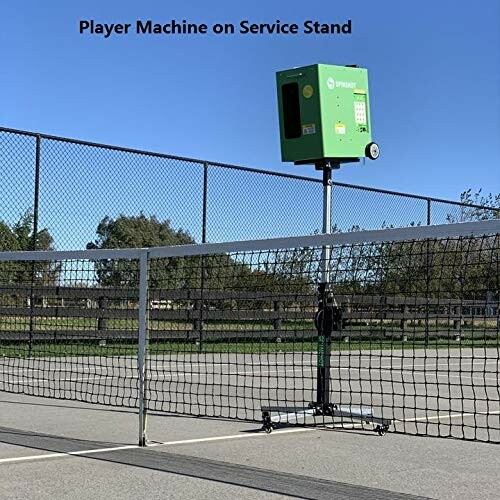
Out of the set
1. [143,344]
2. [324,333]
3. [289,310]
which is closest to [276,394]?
[324,333]

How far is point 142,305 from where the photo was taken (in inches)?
275

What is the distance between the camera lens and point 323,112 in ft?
27.2

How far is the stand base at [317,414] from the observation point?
745 centimetres

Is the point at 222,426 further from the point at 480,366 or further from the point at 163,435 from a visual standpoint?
the point at 480,366

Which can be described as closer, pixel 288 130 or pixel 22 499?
pixel 22 499

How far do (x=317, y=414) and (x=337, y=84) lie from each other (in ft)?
11.0

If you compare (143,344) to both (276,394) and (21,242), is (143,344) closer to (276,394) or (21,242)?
(276,394)

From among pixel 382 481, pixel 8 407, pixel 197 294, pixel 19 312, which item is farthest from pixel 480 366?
pixel 382 481

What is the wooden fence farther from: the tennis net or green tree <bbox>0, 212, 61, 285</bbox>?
green tree <bbox>0, 212, 61, 285</bbox>

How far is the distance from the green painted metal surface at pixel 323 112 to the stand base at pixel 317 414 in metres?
2.52

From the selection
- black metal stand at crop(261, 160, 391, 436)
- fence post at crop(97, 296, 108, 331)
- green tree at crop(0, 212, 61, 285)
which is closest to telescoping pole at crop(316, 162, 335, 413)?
black metal stand at crop(261, 160, 391, 436)

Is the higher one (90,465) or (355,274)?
(355,274)

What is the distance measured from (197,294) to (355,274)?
7941 mm

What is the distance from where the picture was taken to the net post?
22.4 ft
